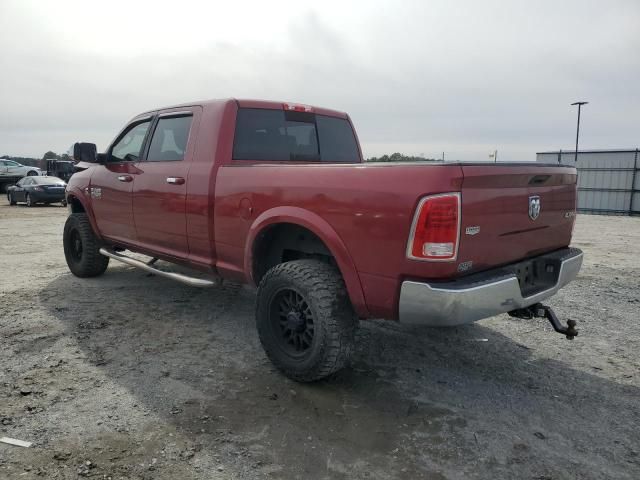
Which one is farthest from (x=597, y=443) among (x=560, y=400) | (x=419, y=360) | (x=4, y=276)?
(x=4, y=276)

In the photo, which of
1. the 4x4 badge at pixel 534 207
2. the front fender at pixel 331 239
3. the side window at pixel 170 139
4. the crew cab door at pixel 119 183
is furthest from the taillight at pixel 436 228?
the crew cab door at pixel 119 183

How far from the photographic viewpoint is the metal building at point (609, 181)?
19938 mm

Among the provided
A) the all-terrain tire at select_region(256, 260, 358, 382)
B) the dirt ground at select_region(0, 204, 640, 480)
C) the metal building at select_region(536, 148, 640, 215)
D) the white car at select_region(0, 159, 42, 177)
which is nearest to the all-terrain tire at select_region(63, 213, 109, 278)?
the dirt ground at select_region(0, 204, 640, 480)

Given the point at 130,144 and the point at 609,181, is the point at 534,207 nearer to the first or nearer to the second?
the point at 130,144

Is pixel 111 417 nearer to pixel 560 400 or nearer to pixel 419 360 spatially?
pixel 419 360

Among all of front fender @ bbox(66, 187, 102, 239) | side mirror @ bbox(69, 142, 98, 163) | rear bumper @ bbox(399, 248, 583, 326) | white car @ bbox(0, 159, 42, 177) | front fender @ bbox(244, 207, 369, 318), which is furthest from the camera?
white car @ bbox(0, 159, 42, 177)

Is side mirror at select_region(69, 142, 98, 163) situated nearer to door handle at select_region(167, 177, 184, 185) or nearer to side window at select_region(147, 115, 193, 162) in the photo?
side window at select_region(147, 115, 193, 162)

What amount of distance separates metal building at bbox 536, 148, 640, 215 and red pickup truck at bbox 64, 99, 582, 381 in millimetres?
18514

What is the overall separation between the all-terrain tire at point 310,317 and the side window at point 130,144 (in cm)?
246

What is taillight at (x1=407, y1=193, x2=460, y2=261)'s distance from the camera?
8.18 feet

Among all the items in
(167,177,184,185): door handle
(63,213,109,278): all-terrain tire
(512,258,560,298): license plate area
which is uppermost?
(167,177,184,185): door handle

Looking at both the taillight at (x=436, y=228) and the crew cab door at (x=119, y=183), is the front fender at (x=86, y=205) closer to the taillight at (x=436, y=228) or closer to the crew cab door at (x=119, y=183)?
the crew cab door at (x=119, y=183)

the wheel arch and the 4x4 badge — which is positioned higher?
the 4x4 badge

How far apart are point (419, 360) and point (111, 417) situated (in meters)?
2.18
